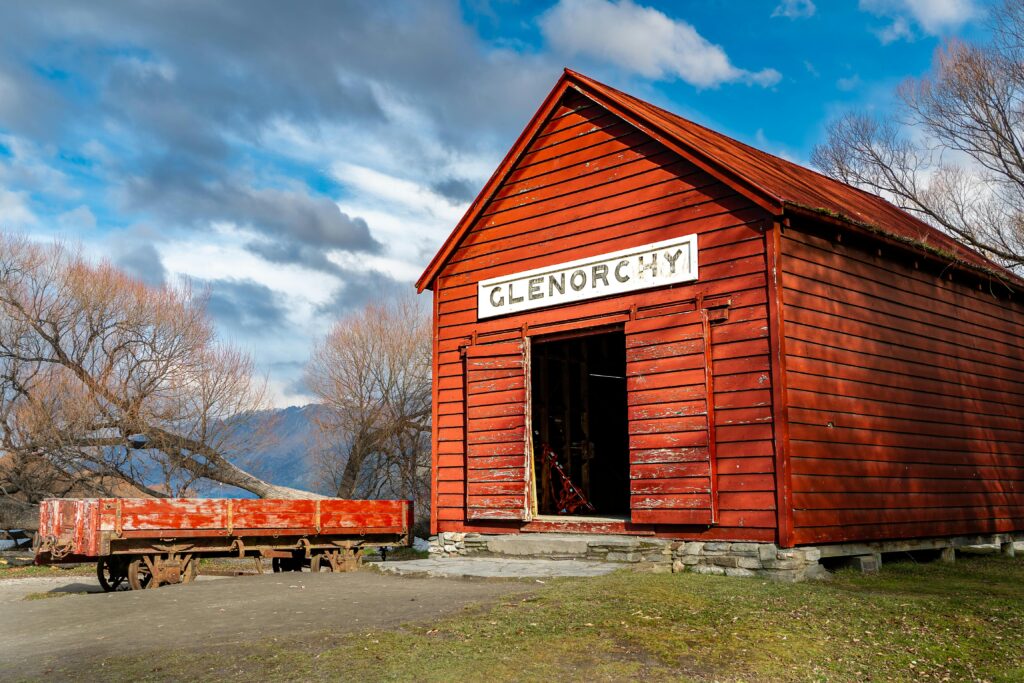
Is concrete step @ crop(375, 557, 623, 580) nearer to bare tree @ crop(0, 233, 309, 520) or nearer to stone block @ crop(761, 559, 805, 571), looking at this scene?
stone block @ crop(761, 559, 805, 571)

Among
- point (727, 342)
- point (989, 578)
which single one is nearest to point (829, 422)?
point (727, 342)

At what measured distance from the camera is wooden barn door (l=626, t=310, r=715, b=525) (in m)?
13.0

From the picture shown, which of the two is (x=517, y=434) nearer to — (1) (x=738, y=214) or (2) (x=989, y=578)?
(1) (x=738, y=214)

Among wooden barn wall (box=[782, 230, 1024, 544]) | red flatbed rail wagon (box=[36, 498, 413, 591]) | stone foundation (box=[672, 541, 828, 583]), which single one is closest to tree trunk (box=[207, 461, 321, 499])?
red flatbed rail wagon (box=[36, 498, 413, 591])

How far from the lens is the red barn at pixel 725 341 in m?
12.7

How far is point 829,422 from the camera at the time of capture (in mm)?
12953

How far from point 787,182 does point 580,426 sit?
7.68 metres

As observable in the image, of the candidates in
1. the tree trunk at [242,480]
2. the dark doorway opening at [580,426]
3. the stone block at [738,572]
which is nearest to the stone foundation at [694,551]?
the stone block at [738,572]

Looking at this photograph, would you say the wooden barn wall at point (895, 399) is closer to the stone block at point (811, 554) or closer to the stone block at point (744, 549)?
the stone block at point (811, 554)

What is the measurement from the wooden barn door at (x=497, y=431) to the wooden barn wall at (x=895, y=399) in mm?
4795

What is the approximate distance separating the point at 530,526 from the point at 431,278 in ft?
17.2

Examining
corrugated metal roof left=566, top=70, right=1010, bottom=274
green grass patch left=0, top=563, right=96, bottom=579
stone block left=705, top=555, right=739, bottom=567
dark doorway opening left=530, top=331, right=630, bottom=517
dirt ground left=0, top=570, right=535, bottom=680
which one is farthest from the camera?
green grass patch left=0, top=563, right=96, bottom=579

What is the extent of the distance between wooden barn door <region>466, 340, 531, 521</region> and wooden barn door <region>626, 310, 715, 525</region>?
7.21 ft

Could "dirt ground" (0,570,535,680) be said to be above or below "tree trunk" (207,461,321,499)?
below
